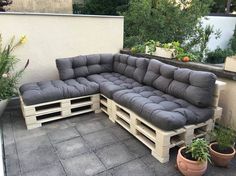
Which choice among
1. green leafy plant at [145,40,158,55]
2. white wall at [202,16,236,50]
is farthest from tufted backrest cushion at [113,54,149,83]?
white wall at [202,16,236,50]

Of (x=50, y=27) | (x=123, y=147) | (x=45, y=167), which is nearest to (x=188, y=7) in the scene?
(x=50, y=27)

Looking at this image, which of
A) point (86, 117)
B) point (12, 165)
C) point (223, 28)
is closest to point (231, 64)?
point (86, 117)

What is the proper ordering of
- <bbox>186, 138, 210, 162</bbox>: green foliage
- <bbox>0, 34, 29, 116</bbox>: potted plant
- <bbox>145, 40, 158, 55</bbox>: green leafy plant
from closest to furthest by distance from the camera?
1. <bbox>186, 138, 210, 162</bbox>: green foliage
2. <bbox>0, 34, 29, 116</bbox>: potted plant
3. <bbox>145, 40, 158, 55</bbox>: green leafy plant

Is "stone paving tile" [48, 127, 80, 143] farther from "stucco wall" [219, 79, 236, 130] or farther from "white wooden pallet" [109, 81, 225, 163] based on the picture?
"stucco wall" [219, 79, 236, 130]

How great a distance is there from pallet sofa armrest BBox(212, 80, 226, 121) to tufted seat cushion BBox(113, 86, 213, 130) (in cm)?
10

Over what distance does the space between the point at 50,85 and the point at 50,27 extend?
1.12m

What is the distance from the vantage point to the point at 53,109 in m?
3.13

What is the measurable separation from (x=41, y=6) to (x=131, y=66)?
3346 millimetres

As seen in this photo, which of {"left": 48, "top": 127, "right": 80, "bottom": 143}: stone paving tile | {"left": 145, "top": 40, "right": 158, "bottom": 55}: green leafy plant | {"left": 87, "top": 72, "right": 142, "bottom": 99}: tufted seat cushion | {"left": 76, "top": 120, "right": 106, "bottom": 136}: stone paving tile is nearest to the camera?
{"left": 48, "top": 127, "right": 80, "bottom": 143}: stone paving tile

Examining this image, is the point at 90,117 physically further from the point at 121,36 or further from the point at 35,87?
the point at 121,36

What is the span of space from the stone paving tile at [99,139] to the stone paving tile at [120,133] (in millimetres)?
63

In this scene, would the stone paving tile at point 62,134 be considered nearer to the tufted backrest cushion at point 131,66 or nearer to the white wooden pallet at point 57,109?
the white wooden pallet at point 57,109

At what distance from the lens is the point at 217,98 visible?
2.49 meters

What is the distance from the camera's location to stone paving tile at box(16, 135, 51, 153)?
99.3 inches
